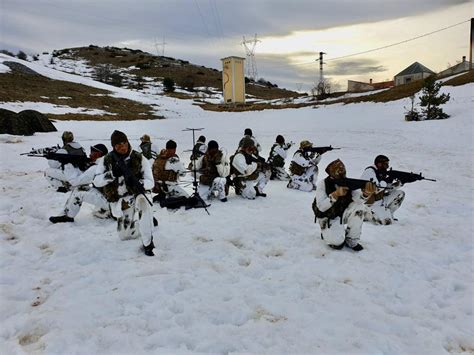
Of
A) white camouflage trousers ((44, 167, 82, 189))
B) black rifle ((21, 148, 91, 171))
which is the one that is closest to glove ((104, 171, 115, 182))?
black rifle ((21, 148, 91, 171))

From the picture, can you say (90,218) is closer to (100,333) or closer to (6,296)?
(6,296)

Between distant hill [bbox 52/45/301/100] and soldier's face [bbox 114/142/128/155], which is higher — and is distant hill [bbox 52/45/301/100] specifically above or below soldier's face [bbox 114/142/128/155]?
above

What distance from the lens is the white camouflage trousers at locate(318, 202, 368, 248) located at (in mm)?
5277

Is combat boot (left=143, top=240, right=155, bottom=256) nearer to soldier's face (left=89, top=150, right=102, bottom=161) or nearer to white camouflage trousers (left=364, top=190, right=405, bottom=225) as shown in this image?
soldier's face (left=89, top=150, right=102, bottom=161)

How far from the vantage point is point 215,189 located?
842cm

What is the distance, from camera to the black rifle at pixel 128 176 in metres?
4.98

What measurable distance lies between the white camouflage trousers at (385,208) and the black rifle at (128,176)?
4152 mm

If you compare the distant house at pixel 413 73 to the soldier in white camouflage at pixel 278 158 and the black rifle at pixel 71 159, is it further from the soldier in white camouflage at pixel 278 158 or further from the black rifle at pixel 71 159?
the black rifle at pixel 71 159

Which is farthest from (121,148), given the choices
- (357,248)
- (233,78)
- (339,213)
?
(233,78)

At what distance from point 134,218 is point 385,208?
456cm

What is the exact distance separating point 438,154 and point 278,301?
1270 centimetres

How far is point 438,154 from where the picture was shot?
13984 millimetres

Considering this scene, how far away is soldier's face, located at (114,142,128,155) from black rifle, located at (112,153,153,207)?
0.09m

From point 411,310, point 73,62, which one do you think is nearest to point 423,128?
point 411,310
